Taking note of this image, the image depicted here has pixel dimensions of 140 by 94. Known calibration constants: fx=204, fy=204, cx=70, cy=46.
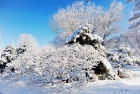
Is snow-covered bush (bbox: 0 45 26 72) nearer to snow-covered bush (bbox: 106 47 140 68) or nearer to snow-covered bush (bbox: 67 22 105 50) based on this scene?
snow-covered bush (bbox: 106 47 140 68)

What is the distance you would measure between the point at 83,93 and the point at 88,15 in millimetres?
21309

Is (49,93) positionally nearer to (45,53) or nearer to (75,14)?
(45,53)

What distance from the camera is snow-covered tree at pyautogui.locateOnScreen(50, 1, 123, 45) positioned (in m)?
28.8

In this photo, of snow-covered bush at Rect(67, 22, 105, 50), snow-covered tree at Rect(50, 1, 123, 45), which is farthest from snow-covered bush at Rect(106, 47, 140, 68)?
snow-covered tree at Rect(50, 1, 123, 45)

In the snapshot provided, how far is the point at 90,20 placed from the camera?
29.1 meters

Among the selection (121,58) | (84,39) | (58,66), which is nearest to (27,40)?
(121,58)

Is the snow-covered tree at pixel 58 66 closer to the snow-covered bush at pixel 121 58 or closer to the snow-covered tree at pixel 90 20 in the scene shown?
the snow-covered bush at pixel 121 58

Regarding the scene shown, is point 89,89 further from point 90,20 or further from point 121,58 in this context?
point 90,20

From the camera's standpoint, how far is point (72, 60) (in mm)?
9555

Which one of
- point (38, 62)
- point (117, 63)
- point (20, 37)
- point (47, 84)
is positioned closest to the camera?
point (38, 62)

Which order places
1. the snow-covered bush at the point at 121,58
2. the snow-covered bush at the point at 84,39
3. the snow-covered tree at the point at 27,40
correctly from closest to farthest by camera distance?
the snow-covered bush at the point at 84,39
the snow-covered bush at the point at 121,58
the snow-covered tree at the point at 27,40

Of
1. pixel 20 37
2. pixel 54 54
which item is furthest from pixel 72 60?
pixel 20 37

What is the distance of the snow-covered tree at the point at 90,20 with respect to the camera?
94.4ft

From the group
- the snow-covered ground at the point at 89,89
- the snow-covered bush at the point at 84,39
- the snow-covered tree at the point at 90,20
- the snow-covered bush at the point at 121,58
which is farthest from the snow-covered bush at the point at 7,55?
the snow-covered ground at the point at 89,89
